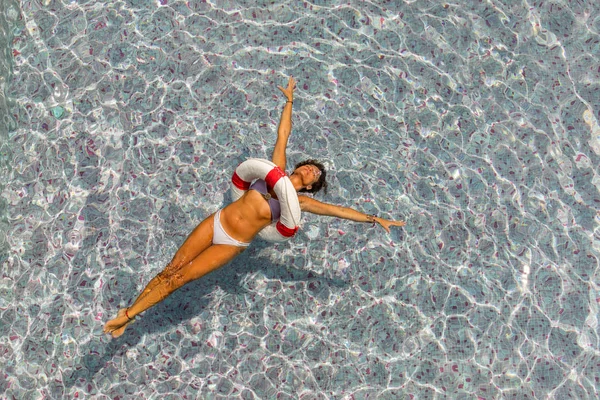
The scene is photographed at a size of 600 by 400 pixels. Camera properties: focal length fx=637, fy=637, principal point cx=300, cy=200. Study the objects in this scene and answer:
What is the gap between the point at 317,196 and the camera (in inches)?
257

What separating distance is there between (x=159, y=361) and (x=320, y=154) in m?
2.62

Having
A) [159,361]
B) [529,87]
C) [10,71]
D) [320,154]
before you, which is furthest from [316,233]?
[10,71]

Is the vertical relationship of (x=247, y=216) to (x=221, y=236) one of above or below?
above

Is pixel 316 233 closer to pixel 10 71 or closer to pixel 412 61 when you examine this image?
pixel 412 61

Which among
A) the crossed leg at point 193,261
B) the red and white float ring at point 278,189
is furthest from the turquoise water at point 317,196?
the red and white float ring at point 278,189

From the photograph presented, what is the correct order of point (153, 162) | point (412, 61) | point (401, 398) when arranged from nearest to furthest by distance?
point (401, 398)
point (153, 162)
point (412, 61)

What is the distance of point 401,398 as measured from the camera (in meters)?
6.07

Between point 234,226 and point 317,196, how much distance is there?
4.64 feet

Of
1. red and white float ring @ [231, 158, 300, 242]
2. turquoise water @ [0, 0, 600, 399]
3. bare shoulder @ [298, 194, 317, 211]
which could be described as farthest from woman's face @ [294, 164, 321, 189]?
turquoise water @ [0, 0, 600, 399]

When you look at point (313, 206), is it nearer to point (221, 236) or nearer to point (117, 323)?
point (221, 236)

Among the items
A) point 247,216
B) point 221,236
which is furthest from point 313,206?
point 221,236

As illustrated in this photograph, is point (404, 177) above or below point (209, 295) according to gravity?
above

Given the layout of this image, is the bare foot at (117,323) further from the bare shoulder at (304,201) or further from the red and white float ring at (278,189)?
the bare shoulder at (304,201)

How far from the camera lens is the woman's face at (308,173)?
521 centimetres
